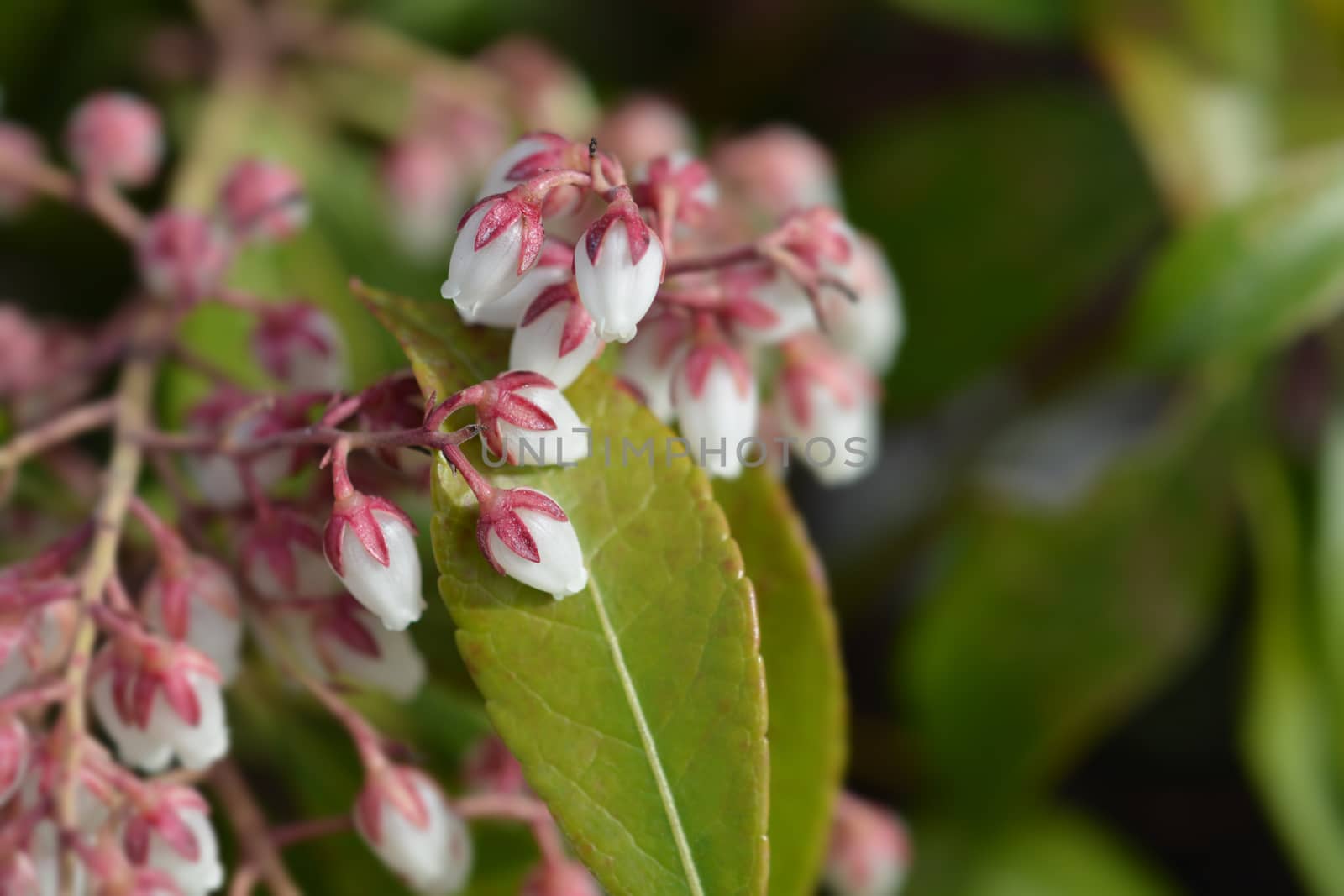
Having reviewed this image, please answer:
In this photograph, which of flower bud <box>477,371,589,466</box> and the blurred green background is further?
the blurred green background

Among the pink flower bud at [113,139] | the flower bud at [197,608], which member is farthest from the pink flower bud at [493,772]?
the pink flower bud at [113,139]

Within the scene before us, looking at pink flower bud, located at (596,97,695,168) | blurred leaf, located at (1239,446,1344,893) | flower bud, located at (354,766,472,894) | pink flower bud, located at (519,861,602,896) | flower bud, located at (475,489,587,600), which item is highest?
flower bud, located at (475,489,587,600)

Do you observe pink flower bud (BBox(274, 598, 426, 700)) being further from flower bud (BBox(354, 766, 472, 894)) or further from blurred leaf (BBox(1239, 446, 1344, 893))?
blurred leaf (BBox(1239, 446, 1344, 893))

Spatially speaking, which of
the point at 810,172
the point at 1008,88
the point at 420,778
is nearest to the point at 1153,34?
the point at 1008,88

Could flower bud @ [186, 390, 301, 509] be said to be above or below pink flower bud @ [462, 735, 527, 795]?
above

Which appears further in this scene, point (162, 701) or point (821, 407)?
point (821, 407)

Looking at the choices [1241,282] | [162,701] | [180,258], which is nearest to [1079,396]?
[1241,282]

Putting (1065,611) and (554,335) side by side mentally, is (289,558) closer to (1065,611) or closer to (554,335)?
(554,335)

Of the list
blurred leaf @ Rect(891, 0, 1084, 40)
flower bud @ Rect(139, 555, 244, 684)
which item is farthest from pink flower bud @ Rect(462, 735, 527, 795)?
blurred leaf @ Rect(891, 0, 1084, 40)

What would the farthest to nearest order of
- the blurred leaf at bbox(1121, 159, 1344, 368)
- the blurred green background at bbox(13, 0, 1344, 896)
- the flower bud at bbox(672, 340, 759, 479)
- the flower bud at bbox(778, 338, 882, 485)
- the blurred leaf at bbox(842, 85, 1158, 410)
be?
the blurred leaf at bbox(842, 85, 1158, 410) < the blurred green background at bbox(13, 0, 1344, 896) < the blurred leaf at bbox(1121, 159, 1344, 368) < the flower bud at bbox(778, 338, 882, 485) < the flower bud at bbox(672, 340, 759, 479)
